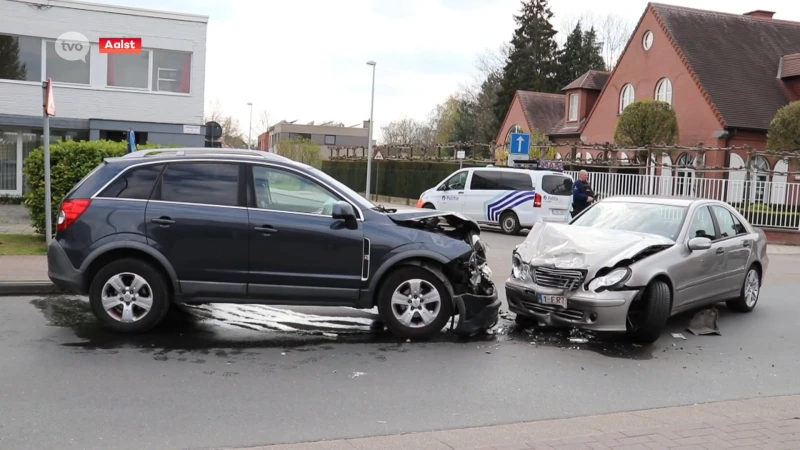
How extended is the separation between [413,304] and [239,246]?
6.04ft

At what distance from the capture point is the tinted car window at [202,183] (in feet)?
24.3

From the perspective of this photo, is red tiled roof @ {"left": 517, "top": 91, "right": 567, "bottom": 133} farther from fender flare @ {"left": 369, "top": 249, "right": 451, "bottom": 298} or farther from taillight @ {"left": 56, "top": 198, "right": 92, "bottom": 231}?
taillight @ {"left": 56, "top": 198, "right": 92, "bottom": 231}

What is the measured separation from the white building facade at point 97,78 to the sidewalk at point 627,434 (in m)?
21.5

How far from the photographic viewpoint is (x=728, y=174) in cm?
2822

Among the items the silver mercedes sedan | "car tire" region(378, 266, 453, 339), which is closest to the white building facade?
the silver mercedes sedan

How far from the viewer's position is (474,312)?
25.2 ft

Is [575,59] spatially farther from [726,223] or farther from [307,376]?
[307,376]

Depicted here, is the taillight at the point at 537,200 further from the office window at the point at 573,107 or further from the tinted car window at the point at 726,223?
the office window at the point at 573,107

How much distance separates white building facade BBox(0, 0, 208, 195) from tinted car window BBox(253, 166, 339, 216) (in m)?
18.1

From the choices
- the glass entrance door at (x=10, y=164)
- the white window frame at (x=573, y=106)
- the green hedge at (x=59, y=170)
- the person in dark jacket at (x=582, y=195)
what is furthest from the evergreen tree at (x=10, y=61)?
the white window frame at (x=573, y=106)

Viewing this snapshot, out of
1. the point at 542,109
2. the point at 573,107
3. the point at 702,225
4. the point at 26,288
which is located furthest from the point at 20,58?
the point at 542,109

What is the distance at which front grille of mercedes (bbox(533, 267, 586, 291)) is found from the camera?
25.0ft

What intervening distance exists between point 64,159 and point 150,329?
7161mm

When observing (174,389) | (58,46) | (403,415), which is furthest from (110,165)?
(58,46)
